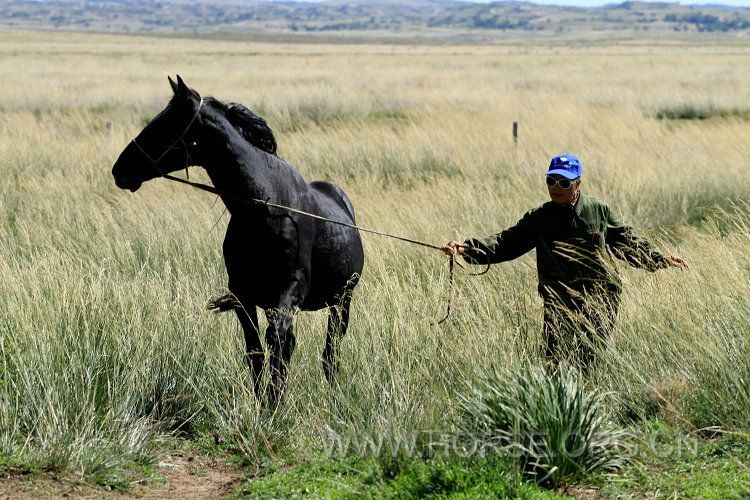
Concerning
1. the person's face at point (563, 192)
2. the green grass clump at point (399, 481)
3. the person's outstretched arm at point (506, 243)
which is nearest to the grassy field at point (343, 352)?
the green grass clump at point (399, 481)

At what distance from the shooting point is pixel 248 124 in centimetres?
524

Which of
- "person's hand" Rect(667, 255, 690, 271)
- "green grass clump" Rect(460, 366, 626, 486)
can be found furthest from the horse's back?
"person's hand" Rect(667, 255, 690, 271)

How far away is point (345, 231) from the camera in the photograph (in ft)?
18.9

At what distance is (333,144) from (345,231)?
997cm

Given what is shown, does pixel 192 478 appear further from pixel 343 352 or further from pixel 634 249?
pixel 634 249

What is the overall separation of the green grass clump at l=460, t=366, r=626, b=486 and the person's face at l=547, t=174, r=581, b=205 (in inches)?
47.9

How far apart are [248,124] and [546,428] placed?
241 centimetres

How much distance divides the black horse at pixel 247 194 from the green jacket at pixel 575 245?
3.81 feet

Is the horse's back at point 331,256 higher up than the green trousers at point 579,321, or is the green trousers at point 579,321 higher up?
the horse's back at point 331,256

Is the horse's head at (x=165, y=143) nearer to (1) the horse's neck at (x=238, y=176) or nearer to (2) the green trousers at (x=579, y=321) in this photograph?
(1) the horse's neck at (x=238, y=176)

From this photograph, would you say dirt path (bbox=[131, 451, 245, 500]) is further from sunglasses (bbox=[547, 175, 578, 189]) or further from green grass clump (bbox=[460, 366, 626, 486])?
sunglasses (bbox=[547, 175, 578, 189])

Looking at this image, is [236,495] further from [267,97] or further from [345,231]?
[267,97]

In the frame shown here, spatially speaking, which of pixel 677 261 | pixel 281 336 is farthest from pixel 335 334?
pixel 677 261

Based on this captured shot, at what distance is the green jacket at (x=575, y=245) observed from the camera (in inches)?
212
